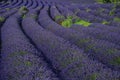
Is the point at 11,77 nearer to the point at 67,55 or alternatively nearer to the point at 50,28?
A: the point at 67,55

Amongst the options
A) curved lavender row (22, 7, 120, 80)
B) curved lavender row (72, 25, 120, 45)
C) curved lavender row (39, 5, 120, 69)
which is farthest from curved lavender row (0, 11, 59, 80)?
curved lavender row (72, 25, 120, 45)

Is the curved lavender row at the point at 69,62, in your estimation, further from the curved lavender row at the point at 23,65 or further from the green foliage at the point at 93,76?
the curved lavender row at the point at 23,65

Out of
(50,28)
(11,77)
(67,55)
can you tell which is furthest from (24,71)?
(50,28)

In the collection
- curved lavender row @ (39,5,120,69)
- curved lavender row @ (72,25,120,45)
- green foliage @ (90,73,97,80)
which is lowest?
curved lavender row @ (72,25,120,45)

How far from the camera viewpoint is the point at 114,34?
6.83 m

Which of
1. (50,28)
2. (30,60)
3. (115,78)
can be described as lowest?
(50,28)

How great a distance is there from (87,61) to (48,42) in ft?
6.30

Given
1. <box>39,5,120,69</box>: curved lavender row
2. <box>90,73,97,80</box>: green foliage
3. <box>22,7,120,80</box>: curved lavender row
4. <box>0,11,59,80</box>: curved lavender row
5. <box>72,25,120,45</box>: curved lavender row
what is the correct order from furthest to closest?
<box>72,25,120,45</box>: curved lavender row → <box>39,5,120,69</box>: curved lavender row → <box>0,11,59,80</box>: curved lavender row → <box>22,7,120,80</box>: curved lavender row → <box>90,73,97,80</box>: green foliage

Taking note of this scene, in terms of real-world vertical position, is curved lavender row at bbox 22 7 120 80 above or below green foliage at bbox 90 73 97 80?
below

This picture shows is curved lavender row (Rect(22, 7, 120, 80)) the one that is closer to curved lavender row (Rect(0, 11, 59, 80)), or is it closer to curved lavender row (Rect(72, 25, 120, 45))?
curved lavender row (Rect(0, 11, 59, 80))

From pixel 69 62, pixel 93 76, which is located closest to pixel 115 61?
pixel 69 62

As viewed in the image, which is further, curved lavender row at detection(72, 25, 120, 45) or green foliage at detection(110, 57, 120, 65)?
curved lavender row at detection(72, 25, 120, 45)

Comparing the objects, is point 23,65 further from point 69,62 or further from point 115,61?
point 115,61

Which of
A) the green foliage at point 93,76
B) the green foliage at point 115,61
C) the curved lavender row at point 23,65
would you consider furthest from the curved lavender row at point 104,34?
the green foliage at point 93,76
